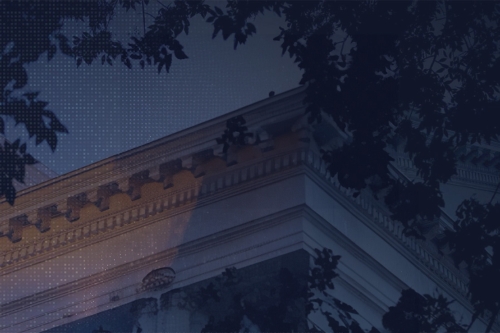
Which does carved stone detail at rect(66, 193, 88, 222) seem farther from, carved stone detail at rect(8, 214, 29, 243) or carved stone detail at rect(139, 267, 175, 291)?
carved stone detail at rect(139, 267, 175, 291)

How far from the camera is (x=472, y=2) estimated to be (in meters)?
7.97

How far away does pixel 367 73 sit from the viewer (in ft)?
23.3

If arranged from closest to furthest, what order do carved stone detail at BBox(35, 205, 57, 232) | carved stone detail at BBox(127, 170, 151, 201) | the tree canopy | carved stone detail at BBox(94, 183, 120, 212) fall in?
1. the tree canopy
2. carved stone detail at BBox(127, 170, 151, 201)
3. carved stone detail at BBox(94, 183, 120, 212)
4. carved stone detail at BBox(35, 205, 57, 232)

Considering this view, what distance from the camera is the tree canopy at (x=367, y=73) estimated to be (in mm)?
6695

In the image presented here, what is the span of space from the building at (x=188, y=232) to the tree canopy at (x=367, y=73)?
1396 millimetres

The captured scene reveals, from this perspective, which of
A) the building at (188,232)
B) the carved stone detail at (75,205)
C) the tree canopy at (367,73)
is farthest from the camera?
the carved stone detail at (75,205)

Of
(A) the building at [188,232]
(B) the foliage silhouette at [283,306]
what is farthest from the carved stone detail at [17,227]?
(B) the foliage silhouette at [283,306]

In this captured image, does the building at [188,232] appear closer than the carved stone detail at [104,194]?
Yes

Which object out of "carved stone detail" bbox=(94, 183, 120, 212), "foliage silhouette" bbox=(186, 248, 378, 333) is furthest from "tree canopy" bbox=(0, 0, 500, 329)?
"carved stone detail" bbox=(94, 183, 120, 212)

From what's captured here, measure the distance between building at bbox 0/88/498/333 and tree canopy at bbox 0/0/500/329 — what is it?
1396 millimetres

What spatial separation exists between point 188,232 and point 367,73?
3404mm

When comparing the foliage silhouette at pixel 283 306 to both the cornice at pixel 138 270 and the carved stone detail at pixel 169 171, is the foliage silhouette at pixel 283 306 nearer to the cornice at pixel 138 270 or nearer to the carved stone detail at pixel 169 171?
the cornice at pixel 138 270

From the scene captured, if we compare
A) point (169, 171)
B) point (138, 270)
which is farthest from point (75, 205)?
point (169, 171)

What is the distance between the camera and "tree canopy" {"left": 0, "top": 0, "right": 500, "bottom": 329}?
264 inches
